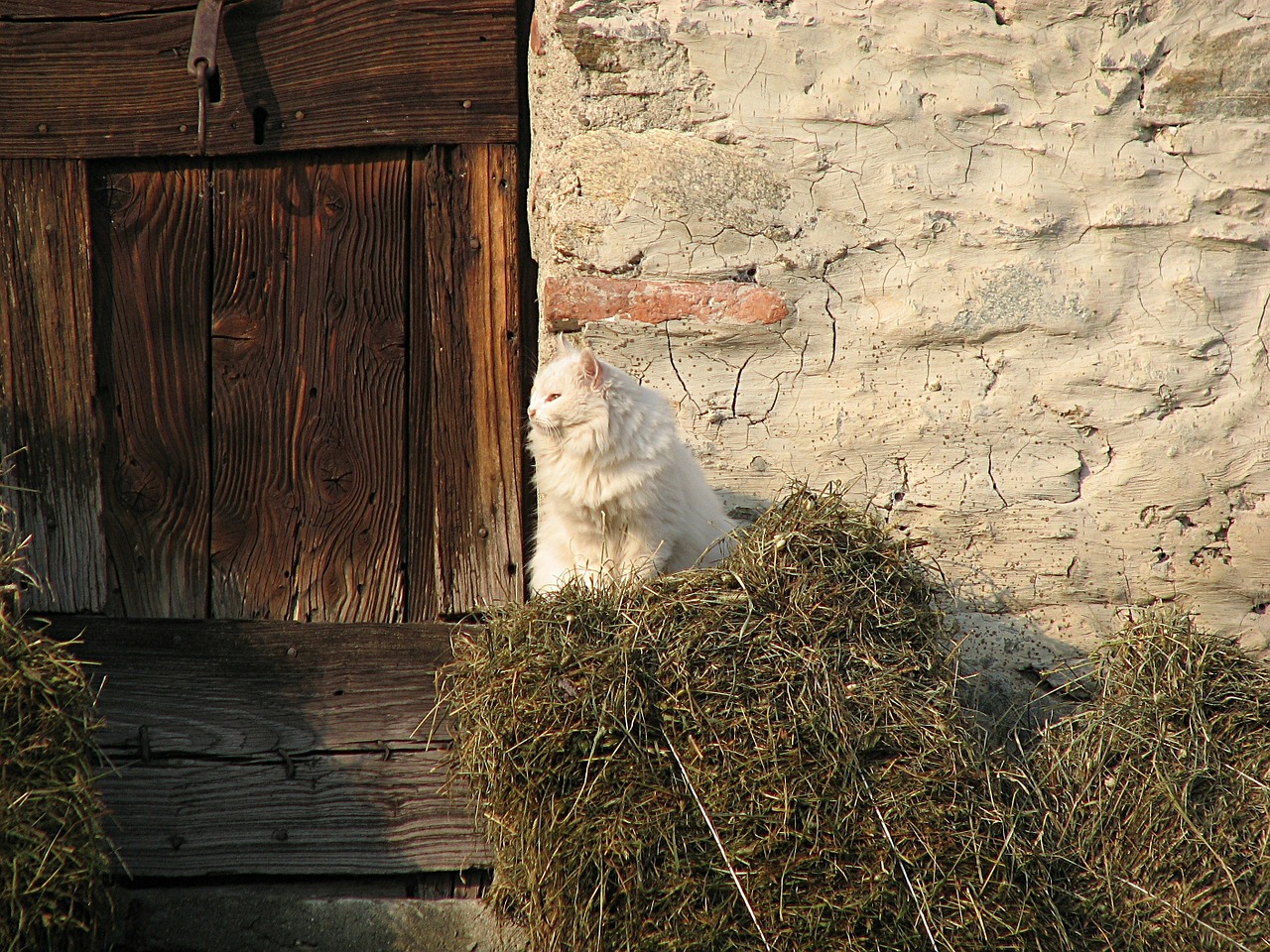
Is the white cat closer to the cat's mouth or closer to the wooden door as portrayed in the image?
the cat's mouth

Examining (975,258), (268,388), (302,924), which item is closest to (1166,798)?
(975,258)

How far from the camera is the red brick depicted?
2.52 meters

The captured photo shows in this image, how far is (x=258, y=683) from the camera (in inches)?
103

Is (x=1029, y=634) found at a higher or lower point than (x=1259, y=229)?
lower

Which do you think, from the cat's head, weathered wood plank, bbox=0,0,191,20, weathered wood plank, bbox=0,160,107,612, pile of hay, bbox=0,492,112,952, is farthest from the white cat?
weathered wood plank, bbox=0,0,191,20

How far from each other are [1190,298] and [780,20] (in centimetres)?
119

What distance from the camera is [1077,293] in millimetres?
2490

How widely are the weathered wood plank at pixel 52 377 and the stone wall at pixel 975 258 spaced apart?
1.19 metres

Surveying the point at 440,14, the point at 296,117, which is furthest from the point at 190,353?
the point at 440,14

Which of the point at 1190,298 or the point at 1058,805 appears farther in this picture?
the point at 1190,298

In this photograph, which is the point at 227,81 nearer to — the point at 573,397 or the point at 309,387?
the point at 309,387

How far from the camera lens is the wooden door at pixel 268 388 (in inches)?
101

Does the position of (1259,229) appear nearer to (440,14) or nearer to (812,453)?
(812,453)

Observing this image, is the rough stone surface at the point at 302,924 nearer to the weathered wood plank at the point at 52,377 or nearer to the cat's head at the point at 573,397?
the weathered wood plank at the point at 52,377
